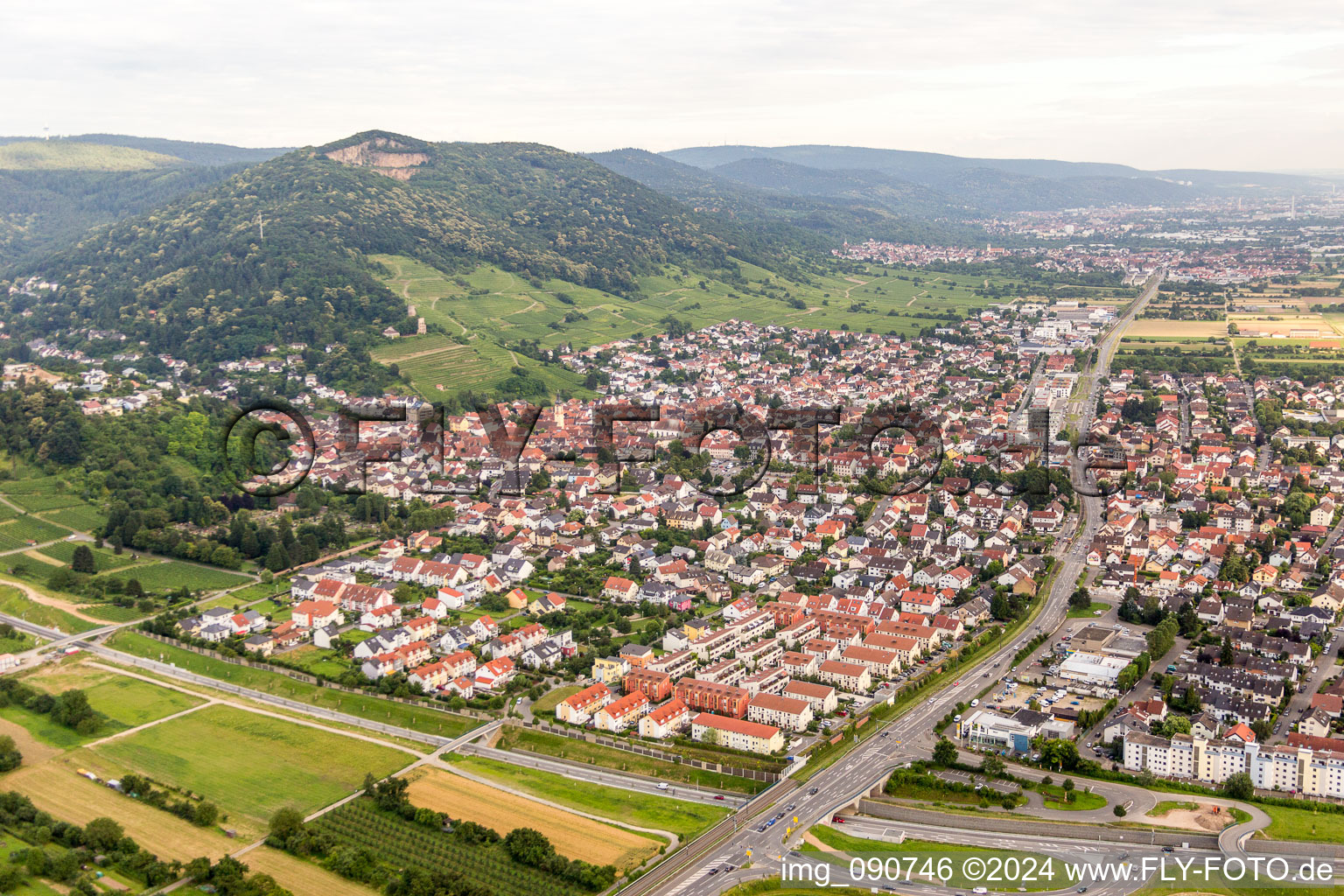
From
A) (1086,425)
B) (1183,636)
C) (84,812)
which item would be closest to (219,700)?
(84,812)

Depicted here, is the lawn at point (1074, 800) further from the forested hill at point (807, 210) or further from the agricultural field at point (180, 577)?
the forested hill at point (807, 210)

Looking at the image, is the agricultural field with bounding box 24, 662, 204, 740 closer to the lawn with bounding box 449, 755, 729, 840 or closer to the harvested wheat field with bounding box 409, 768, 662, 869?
the harvested wheat field with bounding box 409, 768, 662, 869

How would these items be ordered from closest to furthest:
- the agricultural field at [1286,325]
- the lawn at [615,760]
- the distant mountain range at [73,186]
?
the lawn at [615,760] < the agricultural field at [1286,325] < the distant mountain range at [73,186]

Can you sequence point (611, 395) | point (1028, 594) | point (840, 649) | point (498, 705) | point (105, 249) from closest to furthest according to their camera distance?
point (498, 705), point (840, 649), point (1028, 594), point (611, 395), point (105, 249)

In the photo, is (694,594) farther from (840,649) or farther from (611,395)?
(611,395)

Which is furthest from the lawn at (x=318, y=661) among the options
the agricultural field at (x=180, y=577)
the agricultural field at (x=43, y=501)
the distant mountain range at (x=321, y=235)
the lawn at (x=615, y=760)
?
the distant mountain range at (x=321, y=235)

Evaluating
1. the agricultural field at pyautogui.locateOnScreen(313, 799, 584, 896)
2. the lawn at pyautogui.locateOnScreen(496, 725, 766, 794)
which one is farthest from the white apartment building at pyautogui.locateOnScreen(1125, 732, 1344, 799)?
the agricultural field at pyautogui.locateOnScreen(313, 799, 584, 896)
